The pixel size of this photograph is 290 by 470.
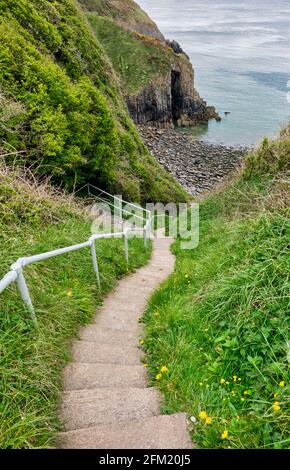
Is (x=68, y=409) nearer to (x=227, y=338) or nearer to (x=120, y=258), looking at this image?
(x=227, y=338)

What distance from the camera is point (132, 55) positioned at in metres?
52.2

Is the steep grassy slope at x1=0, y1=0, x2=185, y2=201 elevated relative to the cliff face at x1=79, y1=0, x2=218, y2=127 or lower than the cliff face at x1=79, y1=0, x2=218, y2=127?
lower

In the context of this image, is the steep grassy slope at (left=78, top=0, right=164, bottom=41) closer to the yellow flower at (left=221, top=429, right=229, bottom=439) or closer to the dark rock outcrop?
the dark rock outcrop

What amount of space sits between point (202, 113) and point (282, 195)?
56.1 m

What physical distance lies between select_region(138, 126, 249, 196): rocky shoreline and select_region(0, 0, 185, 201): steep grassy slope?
16852 mm

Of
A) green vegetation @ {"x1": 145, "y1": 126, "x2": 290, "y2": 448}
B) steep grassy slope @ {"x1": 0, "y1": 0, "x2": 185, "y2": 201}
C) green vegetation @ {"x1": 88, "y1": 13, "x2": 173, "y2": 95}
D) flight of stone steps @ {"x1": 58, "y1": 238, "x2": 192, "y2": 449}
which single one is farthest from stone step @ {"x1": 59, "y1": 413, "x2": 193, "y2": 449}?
green vegetation @ {"x1": 88, "y1": 13, "x2": 173, "y2": 95}

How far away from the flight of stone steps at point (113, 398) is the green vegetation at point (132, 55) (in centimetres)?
4878

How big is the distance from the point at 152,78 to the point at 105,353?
5278 centimetres

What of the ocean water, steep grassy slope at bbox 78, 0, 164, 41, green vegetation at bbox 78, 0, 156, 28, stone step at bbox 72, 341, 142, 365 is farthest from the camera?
steep grassy slope at bbox 78, 0, 164, 41

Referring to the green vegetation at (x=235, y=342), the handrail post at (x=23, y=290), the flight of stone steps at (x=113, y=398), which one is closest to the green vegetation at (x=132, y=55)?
the green vegetation at (x=235, y=342)

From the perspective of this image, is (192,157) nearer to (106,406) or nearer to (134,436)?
(106,406)

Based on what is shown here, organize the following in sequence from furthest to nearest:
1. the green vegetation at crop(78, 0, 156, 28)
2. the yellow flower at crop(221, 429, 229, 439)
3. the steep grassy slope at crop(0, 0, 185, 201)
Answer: the green vegetation at crop(78, 0, 156, 28)
the steep grassy slope at crop(0, 0, 185, 201)
the yellow flower at crop(221, 429, 229, 439)

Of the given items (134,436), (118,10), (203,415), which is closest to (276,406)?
(203,415)

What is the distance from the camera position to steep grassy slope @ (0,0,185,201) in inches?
313
